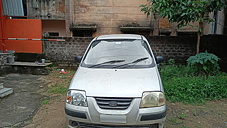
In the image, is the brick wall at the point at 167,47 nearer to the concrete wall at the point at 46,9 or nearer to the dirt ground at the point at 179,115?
the dirt ground at the point at 179,115

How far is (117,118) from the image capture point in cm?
222

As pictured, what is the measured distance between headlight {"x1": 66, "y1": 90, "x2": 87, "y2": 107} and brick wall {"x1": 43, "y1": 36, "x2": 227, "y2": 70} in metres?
5.17

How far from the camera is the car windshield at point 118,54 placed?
3.06 m

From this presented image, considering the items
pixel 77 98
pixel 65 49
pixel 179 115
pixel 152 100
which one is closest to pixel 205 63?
pixel 179 115

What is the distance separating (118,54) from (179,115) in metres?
1.88

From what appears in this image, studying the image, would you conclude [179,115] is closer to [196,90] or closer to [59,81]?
[196,90]

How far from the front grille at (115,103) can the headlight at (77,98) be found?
26 cm

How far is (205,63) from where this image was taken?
5141 mm

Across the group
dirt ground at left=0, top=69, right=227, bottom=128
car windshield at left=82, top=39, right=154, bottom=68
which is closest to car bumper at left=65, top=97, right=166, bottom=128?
car windshield at left=82, top=39, right=154, bottom=68

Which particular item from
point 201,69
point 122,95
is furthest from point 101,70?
point 201,69

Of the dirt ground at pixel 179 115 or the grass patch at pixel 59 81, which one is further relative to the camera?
the grass patch at pixel 59 81

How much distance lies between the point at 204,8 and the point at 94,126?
16.8 ft

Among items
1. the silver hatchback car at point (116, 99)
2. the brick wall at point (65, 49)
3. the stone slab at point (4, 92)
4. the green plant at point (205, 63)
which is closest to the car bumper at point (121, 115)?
the silver hatchback car at point (116, 99)

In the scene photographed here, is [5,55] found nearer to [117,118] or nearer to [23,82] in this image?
[23,82]
